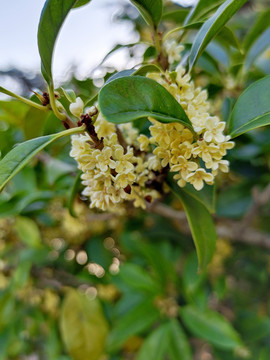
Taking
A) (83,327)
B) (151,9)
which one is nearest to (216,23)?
(151,9)

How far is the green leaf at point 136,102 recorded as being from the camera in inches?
13.9

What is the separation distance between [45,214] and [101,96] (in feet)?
2.93

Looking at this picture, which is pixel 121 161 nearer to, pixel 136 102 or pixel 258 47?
pixel 136 102

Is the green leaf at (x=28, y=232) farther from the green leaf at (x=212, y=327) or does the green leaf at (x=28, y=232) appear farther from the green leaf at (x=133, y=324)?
the green leaf at (x=212, y=327)

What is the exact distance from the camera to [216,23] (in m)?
0.45

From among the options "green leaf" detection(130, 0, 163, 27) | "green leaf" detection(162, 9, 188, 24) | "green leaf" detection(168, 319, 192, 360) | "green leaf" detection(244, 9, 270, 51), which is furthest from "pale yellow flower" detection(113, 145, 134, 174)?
"green leaf" detection(168, 319, 192, 360)

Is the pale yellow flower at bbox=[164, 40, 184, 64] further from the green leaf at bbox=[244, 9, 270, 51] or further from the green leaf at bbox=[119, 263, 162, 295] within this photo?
the green leaf at bbox=[119, 263, 162, 295]

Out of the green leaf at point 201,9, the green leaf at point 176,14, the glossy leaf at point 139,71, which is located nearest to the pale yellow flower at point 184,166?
the glossy leaf at point 139,71

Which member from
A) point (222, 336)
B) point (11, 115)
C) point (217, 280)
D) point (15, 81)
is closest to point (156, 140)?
point (11, 115)

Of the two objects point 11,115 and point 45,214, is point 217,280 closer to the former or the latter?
point 45,214

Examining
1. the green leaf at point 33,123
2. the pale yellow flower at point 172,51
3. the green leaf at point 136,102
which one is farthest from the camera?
the green leaf at point 33,123

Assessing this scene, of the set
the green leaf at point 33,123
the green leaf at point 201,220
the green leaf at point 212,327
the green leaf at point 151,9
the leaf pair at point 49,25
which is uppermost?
the leaf pair at point 49,25

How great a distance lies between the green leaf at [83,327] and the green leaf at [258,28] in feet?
3.42

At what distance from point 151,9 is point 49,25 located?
0.56 ft
